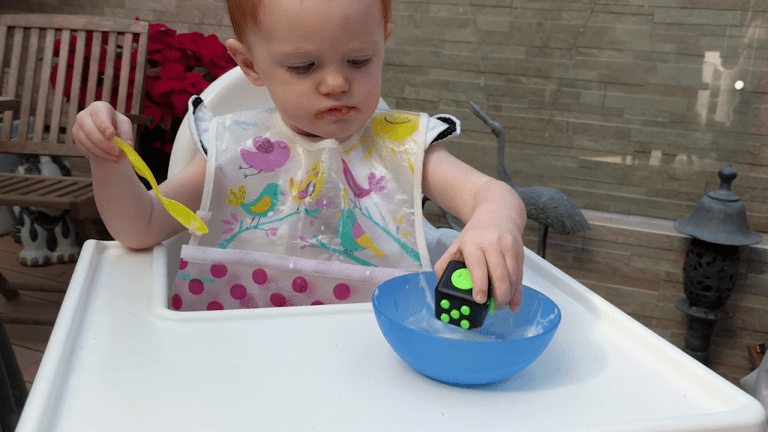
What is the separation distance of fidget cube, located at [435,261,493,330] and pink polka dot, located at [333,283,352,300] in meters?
0.32

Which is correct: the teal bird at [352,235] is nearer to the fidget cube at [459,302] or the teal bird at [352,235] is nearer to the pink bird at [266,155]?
the pink bird at [266,155]

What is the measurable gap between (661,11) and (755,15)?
0.27m

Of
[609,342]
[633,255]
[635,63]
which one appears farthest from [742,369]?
[609,342]

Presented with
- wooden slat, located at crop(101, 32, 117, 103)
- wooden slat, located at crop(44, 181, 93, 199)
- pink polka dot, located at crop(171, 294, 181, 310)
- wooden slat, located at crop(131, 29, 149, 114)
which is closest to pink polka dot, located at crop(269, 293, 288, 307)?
pink polka dot, located at crop(171, 294, 181, 310)

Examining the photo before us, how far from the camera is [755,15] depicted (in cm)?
205

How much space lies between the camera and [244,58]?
0.94 m

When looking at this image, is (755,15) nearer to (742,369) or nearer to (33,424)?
(742,369)

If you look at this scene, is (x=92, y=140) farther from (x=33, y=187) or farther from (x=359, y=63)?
(x=33, y=187)

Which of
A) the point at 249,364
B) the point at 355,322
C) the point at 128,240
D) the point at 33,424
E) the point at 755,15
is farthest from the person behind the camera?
the point at 755,15

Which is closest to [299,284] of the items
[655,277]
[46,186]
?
[46,186]

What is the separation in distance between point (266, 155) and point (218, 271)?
0.68 feet

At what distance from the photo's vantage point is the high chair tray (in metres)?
0.49

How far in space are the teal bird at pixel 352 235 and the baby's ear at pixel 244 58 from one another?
8.9 inches

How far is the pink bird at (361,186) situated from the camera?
3.24ft
